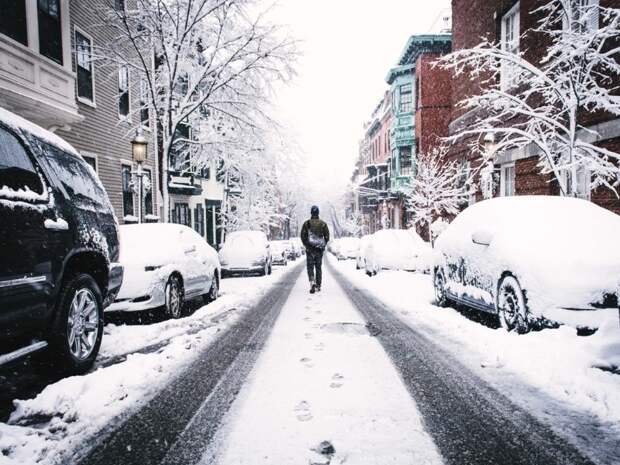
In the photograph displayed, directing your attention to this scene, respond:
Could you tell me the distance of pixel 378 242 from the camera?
13.9 m

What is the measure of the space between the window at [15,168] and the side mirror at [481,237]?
510cm

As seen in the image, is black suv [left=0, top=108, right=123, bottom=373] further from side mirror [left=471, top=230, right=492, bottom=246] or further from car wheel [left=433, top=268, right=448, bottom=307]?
car wheel [left=433, top=268, right=448, bottom=307]

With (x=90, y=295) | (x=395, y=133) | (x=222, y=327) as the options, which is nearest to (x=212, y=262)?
(x=222, y=327)

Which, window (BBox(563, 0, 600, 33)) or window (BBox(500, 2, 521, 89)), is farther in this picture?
window (BBox(500, 2, 521, 89))

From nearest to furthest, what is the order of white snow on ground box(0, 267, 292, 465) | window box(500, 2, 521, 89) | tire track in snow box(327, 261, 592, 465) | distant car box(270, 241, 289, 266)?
tire track in snow box(327, 261, 592, 465) < white snow on ground box(0, 267, 292, 465) < window box(500, 2, 521, 89) < distant car box(270, 241, 289, 266)

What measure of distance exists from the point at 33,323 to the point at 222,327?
9.95 feet

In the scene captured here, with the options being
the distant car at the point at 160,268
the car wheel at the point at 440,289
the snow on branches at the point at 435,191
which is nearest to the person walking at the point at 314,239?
the distant car at the point at 160,268

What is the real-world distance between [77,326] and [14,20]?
819cm

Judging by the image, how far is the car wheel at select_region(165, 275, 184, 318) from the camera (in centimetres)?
675

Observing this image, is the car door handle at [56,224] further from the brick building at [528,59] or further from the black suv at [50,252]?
the brick building at [528,59]

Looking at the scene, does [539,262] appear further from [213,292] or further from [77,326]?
[213,292]

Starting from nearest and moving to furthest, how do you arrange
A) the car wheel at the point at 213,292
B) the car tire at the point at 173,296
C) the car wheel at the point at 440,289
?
the car tire at the point at 173,296 < the car wheel at the point at 440,289 < the car wheel at the point at 213,292

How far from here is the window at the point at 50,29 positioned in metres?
10.3

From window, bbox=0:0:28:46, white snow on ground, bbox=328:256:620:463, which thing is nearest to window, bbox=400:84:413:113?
window, bbox=0:0:28:46
